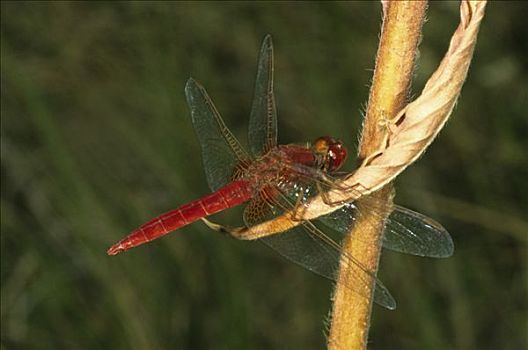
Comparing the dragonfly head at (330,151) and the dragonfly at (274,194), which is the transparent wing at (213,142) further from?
the dragonfly head at (330,151)

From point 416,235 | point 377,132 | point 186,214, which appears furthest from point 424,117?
point 186,214

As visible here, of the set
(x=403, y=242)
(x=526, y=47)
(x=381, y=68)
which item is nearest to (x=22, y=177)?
(x=526, y=47)

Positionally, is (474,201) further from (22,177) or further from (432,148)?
(22,177)

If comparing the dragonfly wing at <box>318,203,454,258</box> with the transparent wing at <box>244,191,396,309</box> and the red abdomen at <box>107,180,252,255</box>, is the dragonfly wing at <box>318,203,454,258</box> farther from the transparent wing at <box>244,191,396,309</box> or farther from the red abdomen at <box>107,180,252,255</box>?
the red abdomen at <box>107,180,252,255</box>

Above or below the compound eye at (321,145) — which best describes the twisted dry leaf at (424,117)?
above

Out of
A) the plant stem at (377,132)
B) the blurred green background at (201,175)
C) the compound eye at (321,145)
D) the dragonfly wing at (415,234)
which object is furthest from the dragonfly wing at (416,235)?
the blurred green background at (201,175)

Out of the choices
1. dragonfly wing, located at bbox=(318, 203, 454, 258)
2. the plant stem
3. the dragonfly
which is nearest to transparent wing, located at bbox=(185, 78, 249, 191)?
the dragonfly
